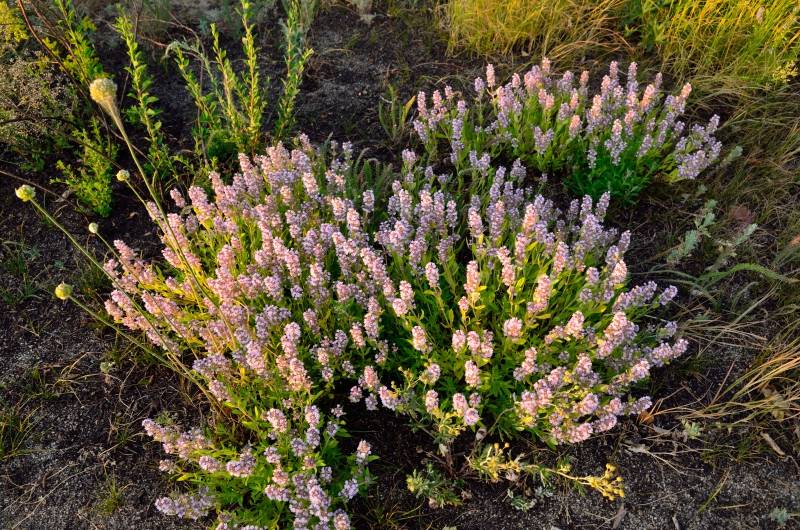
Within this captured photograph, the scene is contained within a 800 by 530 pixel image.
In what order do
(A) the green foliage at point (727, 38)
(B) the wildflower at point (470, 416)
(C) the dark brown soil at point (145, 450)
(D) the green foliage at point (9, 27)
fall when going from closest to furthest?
(B) the wildflower at point (470, 416)
(C) the dark brown soil at point (145, 450)
(D) the green foliage at point (9, 27)
(A) the green foliage at point (727, 38)

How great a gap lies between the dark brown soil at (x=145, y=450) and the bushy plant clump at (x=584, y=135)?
370 mm

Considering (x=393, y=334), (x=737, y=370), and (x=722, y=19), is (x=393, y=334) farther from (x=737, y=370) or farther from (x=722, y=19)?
(x=722, y=19)

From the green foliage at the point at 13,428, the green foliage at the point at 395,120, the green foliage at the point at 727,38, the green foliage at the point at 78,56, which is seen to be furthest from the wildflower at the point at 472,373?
the green foliage at the point at 727,38

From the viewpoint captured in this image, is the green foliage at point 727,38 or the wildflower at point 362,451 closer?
the wildflower at point 362,451

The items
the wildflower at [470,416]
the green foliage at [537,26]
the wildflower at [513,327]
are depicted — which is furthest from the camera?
the green foliage at [537,26]

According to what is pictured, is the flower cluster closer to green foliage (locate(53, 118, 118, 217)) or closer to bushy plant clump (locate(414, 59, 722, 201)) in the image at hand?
bushy plant clump (locate(414, 59, 722, 201))

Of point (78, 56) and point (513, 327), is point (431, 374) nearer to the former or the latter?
point (513, 327)

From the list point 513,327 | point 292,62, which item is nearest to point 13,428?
point 513,327

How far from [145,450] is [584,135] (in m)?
3.27

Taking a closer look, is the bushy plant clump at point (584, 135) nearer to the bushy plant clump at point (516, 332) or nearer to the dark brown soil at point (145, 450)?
the dark brown soil at point (145, 450)

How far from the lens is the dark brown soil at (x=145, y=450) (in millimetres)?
2646

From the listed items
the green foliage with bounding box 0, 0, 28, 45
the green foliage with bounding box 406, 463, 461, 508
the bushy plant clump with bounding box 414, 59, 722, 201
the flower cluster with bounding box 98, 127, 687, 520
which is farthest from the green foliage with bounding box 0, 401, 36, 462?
the bushy plant clump with bounding box 414, 59, 722, 201

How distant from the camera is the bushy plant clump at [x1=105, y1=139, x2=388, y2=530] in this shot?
237 centimetres

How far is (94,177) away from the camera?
391 cm
